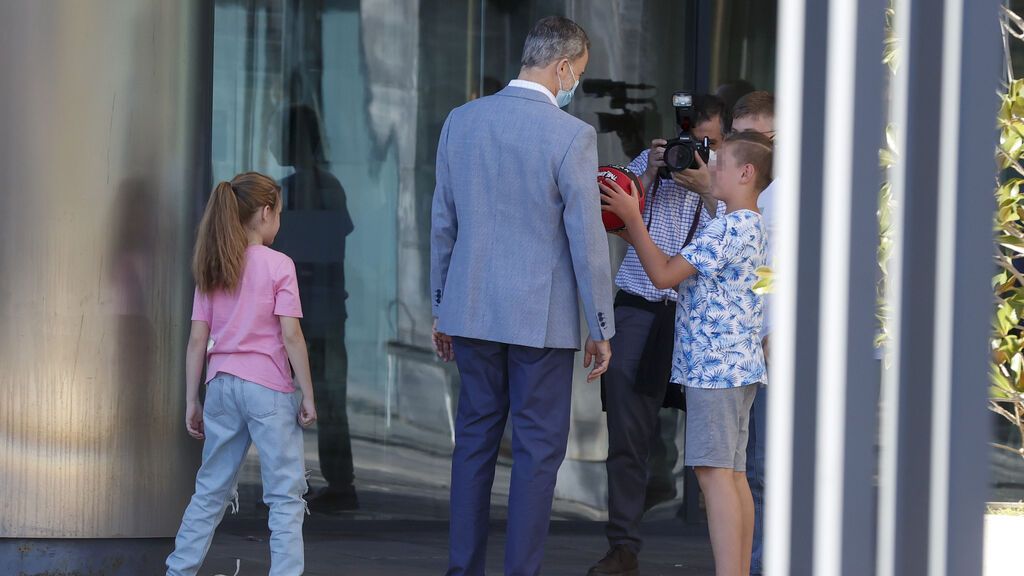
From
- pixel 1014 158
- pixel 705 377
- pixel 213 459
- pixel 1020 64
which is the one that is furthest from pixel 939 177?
pixel 1020 64

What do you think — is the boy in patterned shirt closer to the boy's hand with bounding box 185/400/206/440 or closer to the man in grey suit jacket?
the man in grey suit jacket

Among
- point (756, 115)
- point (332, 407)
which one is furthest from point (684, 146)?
point (332, 407)

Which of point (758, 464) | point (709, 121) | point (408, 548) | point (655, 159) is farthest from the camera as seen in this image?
point (408, 548)

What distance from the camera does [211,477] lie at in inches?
177

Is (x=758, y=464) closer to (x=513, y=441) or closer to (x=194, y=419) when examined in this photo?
(x=513, y=441)

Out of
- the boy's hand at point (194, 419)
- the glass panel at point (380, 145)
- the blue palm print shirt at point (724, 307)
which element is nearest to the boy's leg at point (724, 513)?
the blue palm print shirt at point (724, 307)

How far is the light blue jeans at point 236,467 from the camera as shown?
4445 millimetres

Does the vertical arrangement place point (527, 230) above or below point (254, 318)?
above

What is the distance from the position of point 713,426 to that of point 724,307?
38cm

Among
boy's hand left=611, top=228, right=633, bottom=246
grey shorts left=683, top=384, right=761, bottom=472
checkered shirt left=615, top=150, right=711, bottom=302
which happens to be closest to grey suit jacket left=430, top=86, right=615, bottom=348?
boy's hand left=611, top=228, right=633, bottom=246

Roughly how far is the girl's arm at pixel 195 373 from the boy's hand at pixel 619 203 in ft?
4.63

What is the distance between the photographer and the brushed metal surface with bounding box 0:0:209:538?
4434mm

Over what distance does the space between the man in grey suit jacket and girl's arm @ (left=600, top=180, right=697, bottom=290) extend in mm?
184

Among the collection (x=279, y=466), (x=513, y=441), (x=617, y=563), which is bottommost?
(x=617, y=563)
